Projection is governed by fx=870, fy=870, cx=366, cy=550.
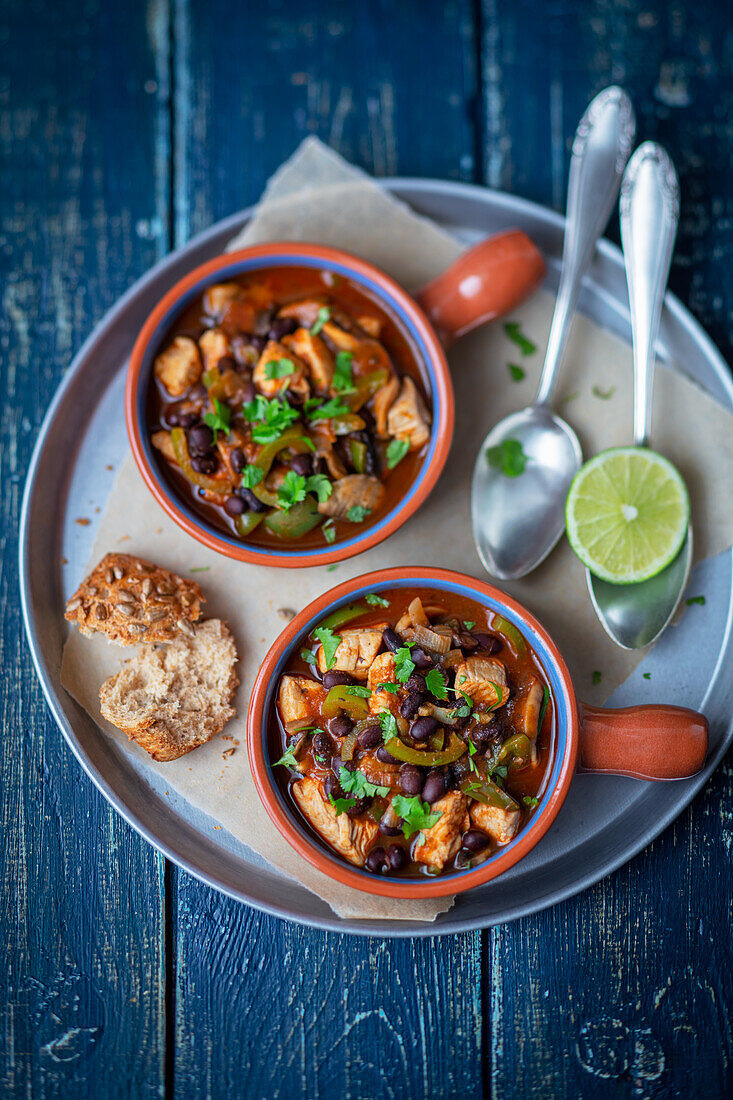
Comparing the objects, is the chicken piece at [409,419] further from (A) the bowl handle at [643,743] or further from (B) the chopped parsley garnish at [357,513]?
(A) the bowl handle at [643,743]

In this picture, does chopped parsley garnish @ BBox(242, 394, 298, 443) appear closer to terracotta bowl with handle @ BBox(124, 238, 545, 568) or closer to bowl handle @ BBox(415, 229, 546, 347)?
terracotta bowl with handle @ BBox(124, 238, 545, 568)

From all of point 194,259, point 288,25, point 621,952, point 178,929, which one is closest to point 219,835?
point 178,929

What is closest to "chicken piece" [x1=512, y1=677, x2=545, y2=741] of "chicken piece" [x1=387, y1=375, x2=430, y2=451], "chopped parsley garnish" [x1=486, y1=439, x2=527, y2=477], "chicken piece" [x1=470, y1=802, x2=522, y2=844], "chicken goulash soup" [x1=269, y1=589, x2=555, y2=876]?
"chicken goulash soup" [x1=269, y1=589, x2=555, y2=876]

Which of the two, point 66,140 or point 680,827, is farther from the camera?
point 66,140

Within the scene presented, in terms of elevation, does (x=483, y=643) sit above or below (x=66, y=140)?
below

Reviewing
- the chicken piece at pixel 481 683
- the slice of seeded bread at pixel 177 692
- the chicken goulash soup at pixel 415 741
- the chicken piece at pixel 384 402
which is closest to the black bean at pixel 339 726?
the chicken goulash soup at pixel 415 741

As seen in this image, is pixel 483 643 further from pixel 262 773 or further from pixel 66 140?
pixel 66 140

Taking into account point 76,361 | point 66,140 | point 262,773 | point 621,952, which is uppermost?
point 66,140

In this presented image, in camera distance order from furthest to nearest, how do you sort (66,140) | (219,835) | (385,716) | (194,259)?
(66,140) → (194,259) → (219,835) → (385,716)
